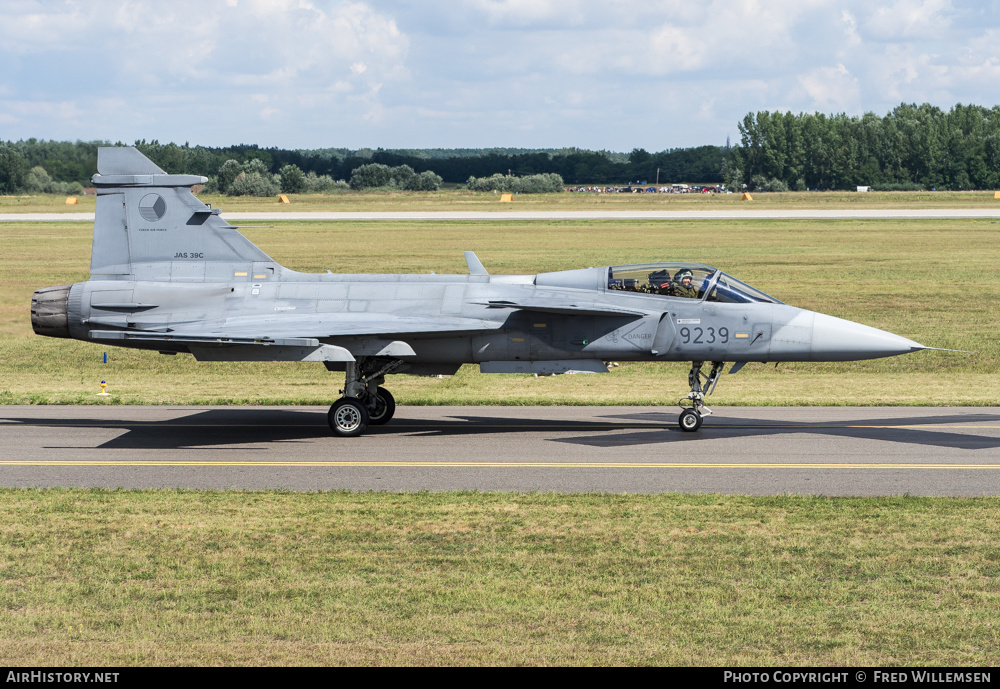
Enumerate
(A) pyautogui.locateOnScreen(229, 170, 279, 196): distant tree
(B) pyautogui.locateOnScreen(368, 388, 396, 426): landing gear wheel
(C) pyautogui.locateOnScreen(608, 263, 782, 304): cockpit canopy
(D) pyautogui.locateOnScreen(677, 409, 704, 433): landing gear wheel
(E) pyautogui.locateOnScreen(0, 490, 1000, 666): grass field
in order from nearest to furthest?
(E) pyautogui.locateOnScreen(0, 490, 1000, 666): grass field
(C) pyautogui.locateOnScreen(608, 263, 782, 304): cockpit canopy
(D) pyautogui.locateOnScreen(677, 409, 704, 433): landing gear wheel
(B) pyautogui.locateOnScreen(368, 388, 396, 426): landing gear wheel
(A) pyautogui.locateOnScreen(229, 170, 279, 196): distant tree

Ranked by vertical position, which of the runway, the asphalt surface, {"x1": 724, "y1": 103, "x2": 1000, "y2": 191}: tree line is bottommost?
the runway

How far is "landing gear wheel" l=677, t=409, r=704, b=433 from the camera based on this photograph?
710 inches

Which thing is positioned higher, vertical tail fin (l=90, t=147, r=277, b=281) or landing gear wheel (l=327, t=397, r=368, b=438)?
vertical tail fin (l=90, t=147, r=277, b=281)

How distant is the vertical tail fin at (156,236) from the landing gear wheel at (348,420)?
3.03 metres

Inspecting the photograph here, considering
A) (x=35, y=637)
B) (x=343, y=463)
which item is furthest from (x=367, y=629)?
(x=343, y=463)

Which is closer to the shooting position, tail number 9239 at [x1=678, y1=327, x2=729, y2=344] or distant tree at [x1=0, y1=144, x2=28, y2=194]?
tail number 9239 at [x1=678, y1=327, x2=729, y2=344]

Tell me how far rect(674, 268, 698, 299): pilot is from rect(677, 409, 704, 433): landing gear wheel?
1.93 meters

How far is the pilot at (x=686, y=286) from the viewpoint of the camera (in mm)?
17766

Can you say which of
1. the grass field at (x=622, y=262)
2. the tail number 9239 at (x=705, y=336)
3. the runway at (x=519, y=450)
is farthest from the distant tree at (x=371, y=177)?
the tail number 9239 at (x=705, y=336)

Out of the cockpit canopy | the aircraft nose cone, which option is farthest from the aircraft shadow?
the cockpit canopy

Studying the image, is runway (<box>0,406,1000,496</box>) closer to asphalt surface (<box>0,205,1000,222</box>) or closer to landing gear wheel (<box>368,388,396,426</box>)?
landing gear wheel (<box>368,388,396,426</box>)

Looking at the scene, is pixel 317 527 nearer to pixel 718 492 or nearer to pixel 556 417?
pixel 718 492

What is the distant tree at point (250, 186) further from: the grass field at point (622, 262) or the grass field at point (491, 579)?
the grass field at point (491, 579)
